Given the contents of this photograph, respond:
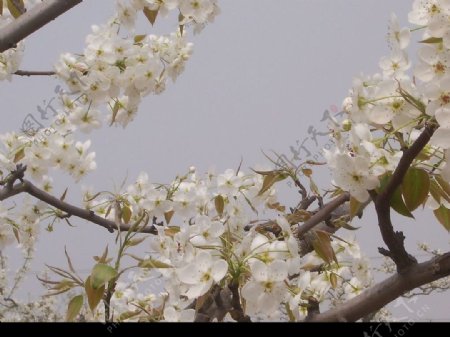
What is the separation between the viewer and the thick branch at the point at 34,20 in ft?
3.71

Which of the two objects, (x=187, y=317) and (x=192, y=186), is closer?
(x=187, y=317)

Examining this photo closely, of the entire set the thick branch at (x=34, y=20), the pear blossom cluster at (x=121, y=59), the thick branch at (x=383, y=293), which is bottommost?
the thick branch at (x=383, y=293)

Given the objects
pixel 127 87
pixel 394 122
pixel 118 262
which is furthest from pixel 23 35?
pixel 394 122

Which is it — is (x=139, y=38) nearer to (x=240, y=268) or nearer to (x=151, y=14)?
(x=151, y=14)

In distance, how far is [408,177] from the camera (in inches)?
27.6

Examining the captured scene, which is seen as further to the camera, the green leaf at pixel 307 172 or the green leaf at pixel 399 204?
the green leaf at pixel 307 172

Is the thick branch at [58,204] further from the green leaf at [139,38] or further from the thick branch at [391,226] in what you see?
the thick branch at [391,226]

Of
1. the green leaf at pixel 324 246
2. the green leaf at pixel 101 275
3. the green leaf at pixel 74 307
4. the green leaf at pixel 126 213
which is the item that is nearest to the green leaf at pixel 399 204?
the green leaf at pixel 324 246

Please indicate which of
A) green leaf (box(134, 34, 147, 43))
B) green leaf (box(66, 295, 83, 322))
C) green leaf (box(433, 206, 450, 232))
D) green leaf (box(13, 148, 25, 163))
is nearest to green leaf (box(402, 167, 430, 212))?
green leaf (box(433, 206, 450, 232))

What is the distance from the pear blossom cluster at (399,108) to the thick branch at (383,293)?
0.39 ft

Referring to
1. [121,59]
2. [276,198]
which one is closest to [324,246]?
[276,198]

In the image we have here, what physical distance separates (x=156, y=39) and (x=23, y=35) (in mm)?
801
